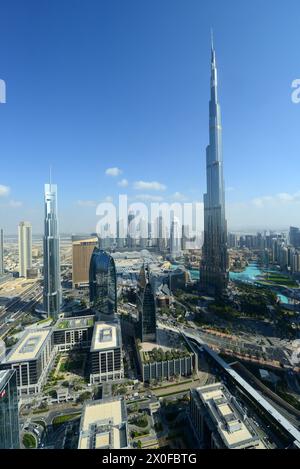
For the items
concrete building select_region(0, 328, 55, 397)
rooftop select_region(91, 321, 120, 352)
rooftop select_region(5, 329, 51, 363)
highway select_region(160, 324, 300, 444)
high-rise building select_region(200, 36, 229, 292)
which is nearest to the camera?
highway select_region(160, 324, 300, 444)

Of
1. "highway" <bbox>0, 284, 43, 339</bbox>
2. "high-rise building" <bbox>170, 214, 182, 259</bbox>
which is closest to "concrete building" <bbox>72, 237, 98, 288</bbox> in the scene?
"highway" <bbox>0, 284, 43, 339</bbox>

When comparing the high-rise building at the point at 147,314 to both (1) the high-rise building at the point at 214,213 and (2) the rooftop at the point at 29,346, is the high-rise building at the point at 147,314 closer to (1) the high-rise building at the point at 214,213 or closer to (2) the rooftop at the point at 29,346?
(2) the rooftop at the point at 29,346

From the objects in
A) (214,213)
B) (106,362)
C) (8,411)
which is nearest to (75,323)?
(106,362)

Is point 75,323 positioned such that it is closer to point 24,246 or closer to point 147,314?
point 147,314

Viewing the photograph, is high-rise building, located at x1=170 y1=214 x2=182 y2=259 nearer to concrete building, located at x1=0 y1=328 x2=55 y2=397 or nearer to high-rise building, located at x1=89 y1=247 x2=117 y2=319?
high-rise building, located at x1=89 y1=247 x2=117 y2=319

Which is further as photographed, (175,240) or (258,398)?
(175,240)

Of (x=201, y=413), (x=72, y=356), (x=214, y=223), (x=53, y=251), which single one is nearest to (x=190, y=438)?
(x=201, y=413)

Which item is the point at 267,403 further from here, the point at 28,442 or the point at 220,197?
the point at 220,197
